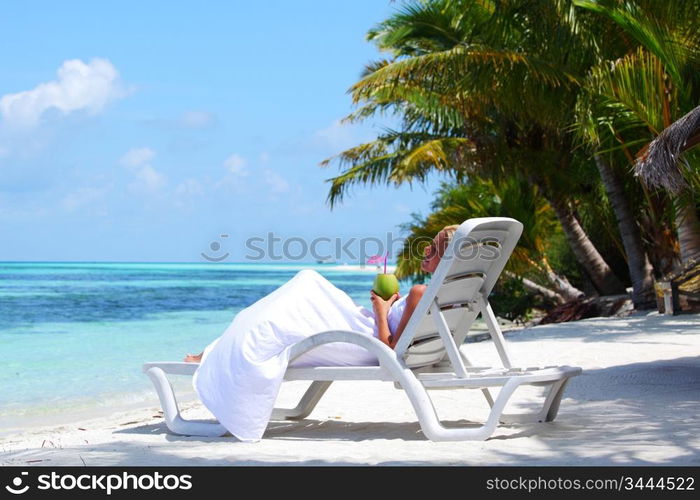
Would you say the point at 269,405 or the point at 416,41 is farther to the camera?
the point at 416,41

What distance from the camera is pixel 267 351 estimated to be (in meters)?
4.84

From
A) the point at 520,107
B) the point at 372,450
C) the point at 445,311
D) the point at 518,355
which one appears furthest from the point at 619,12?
the point at 372,450

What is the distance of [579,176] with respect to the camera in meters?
16.8

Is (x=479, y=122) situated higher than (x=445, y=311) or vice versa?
(x=479, y=122)

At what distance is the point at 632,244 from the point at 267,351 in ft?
39.6

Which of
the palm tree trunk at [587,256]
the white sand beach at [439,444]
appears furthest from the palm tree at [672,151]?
the palm tree trunk at [587,256]

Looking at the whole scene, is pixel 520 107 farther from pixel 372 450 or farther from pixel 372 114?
pixel 372 450

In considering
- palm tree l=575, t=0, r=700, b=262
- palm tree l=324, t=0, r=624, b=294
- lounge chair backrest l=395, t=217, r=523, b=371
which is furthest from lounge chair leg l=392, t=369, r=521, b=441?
palm tree l=324, t=0, r=624, b=294

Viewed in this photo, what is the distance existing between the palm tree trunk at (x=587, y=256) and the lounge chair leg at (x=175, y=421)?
12.6 meters

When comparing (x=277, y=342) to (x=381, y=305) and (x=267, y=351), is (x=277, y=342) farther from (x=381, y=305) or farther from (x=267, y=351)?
(x=381, y=305)

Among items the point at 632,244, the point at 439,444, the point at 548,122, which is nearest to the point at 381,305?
the point at 439,444

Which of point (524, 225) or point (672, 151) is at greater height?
point (672, 151)
